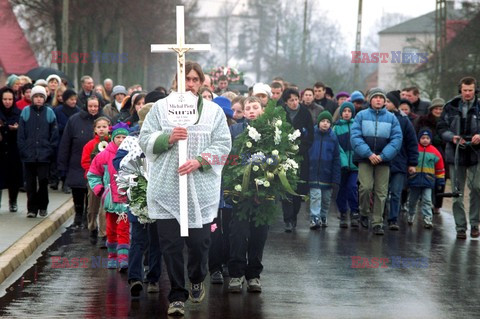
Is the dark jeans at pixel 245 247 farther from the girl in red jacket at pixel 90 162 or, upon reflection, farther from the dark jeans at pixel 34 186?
the dark jeans at pixel 34 186

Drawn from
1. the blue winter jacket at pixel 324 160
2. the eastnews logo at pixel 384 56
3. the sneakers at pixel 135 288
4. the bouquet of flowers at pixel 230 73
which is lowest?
the sneakers at pixel 135 288

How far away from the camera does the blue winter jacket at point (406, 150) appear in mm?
16078

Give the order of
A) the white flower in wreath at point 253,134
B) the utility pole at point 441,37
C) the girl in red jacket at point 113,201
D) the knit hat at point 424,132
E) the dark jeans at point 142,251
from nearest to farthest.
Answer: the dark jeans at point 142,251, the white flower in wreath at point 253,134, the girl in red jacket at point 113,201, the knit hat at point 424,132, the utility pole at point 441,37

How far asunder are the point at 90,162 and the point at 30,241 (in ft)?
4.76

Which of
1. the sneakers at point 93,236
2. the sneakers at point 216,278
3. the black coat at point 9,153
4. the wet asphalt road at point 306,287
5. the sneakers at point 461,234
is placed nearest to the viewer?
the wet asphalt road at point 306,287

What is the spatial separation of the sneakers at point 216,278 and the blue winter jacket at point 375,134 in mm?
5144

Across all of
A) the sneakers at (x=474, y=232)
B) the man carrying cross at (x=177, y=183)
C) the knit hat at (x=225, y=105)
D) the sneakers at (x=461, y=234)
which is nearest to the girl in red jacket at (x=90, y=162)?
the knit hat at (x=225, y=105)

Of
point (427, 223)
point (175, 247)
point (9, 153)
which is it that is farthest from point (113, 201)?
point (427, 223)

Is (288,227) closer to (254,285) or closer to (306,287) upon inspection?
(306,287)

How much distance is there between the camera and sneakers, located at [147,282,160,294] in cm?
994

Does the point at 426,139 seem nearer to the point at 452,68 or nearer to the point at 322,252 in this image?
the point at 322,252

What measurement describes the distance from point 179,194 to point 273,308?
1.38m

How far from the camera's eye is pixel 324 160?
52.5ft

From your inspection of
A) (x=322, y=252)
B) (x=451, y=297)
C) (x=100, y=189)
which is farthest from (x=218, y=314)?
(x=322, y=252)
